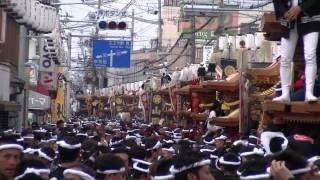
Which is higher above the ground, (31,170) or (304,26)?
(304,26)

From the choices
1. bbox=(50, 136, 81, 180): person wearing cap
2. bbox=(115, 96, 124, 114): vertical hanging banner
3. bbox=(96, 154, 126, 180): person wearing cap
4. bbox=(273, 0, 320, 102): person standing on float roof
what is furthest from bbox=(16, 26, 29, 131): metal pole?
bbox=(115, 96, 124, 114): vertical hanging banner

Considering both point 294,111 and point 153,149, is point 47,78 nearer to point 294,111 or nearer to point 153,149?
point 153,149

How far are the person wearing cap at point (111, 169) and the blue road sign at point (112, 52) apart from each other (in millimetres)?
30187

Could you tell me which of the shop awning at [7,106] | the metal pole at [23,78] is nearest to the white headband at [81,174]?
the shop awning at [7,106]

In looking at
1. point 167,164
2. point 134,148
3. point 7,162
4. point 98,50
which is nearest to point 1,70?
point 134,148

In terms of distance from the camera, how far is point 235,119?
16.4 m

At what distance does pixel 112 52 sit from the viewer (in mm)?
36875

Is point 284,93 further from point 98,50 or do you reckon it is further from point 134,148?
point 98,50

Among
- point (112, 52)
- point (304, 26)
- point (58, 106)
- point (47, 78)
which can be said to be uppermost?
point (112, 52)

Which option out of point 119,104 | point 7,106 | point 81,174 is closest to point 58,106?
point 119,104

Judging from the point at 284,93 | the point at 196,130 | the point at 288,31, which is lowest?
the point at 196,130

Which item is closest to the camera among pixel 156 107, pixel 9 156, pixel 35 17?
pixel 9 156

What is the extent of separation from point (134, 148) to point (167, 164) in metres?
2.61

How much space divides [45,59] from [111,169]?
24628 mm
